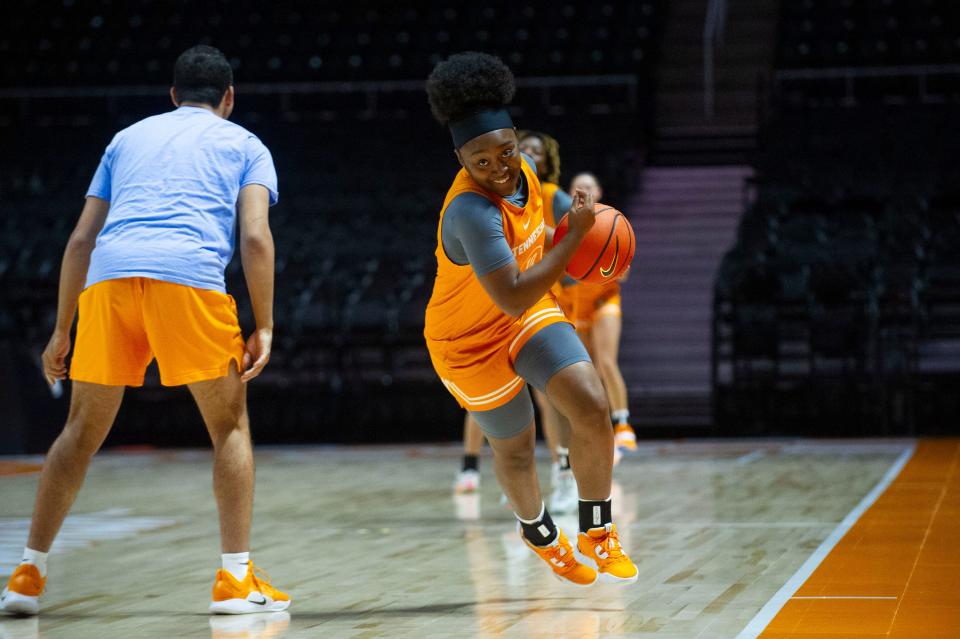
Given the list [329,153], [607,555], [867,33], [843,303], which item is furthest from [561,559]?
[867,33]

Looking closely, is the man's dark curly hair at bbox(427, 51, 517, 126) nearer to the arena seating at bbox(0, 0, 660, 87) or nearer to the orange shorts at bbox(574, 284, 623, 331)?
the orange shorts at bbox(574, 284, 623, 331)

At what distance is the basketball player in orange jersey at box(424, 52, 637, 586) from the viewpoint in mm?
3650

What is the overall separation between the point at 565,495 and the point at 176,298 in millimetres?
2926

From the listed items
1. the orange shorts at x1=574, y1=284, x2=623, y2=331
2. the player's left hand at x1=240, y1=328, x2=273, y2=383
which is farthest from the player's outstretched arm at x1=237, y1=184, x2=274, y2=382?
the orange shorts at x1=574, y1=284, x2=623, y2=331

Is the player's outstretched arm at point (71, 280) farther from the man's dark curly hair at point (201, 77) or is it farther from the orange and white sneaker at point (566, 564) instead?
the orange and white sneaker at point (566, 564)

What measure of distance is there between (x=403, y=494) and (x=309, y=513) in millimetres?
895

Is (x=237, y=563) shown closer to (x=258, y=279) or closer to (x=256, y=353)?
(x=256, y=353)

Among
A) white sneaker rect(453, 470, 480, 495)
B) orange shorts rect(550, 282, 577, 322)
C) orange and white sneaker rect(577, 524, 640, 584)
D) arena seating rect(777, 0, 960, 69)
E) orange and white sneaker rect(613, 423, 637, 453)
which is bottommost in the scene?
white sneaker rect(453, 470, 480, 495)

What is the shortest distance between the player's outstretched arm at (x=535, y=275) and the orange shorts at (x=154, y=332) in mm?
737

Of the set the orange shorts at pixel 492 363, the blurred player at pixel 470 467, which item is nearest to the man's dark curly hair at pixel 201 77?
the orange shorts at pixel 492 363

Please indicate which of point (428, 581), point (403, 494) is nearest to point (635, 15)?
point (403, 494)

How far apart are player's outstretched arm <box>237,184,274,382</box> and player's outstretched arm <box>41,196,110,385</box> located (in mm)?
441

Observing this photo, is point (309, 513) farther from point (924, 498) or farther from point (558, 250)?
point (558, 250)

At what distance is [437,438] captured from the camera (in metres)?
11.3
